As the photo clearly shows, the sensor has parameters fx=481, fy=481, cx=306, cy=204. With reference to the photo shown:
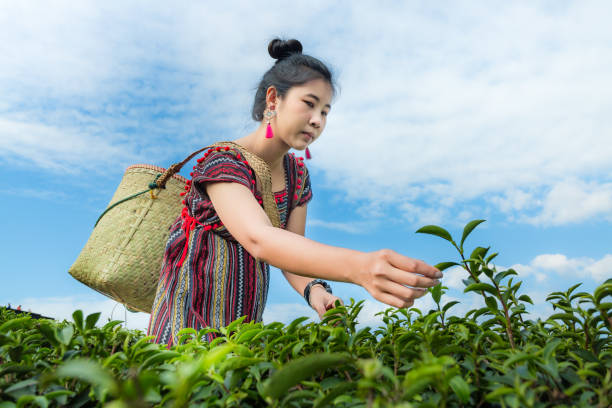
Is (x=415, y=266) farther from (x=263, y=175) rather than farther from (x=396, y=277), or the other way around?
(x=263, y=175)

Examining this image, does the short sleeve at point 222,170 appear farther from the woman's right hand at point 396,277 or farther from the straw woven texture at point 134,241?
the woman's right hand at point 396,277

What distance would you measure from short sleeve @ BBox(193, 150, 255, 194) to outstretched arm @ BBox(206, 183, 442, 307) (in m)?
0.40

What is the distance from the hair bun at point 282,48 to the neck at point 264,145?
61cm

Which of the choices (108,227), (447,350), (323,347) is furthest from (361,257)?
(108,227)

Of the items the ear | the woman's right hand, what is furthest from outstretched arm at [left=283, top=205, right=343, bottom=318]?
the woman's right hand

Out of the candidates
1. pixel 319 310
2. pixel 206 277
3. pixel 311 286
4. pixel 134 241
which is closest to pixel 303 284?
pixel 311 286

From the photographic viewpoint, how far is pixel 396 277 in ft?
3.34

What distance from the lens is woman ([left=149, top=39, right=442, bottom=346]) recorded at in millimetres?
2023

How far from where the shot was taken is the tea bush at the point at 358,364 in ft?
1.97

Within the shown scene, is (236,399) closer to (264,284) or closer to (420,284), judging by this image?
(420,284)

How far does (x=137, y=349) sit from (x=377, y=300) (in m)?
0.51

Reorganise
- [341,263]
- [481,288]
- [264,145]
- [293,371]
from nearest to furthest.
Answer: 1. [293,371]
2. [481,288]
3. [341,263]
4. [264,145]

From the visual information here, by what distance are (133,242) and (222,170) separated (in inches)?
44.8

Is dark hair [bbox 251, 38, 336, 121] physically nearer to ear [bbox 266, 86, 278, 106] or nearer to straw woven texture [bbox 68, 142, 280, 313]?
ear [bbox 266, 86, 278, 106]
